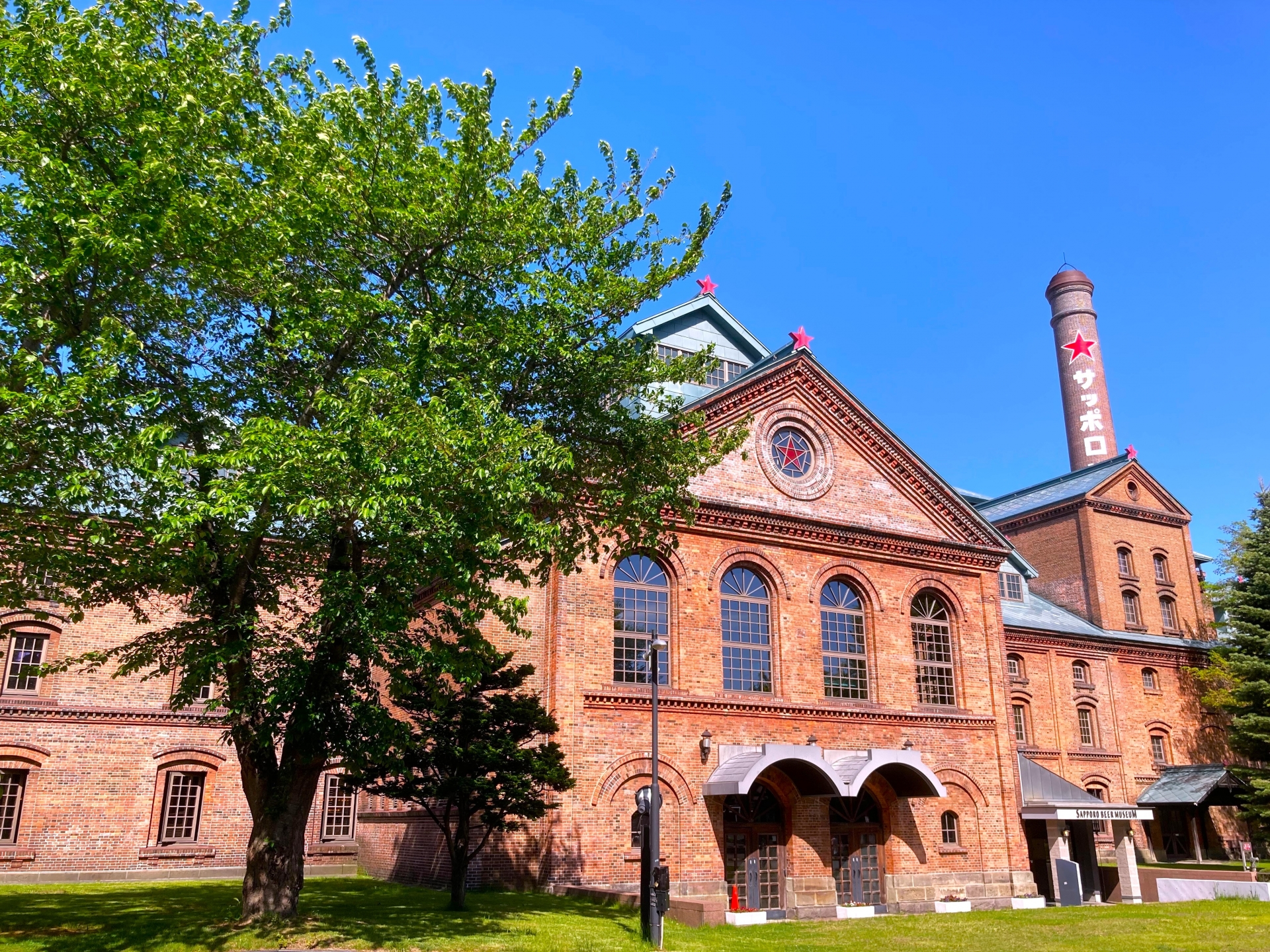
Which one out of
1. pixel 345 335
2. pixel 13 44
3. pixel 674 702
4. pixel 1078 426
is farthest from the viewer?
pixel 1078 426

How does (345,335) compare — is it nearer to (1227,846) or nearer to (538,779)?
(538,779)

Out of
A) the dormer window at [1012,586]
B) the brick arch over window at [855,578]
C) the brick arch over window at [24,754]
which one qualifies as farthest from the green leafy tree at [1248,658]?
the brick arch over window at [24,754]

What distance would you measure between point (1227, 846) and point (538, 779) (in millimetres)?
29749

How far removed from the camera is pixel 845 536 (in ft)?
82.5

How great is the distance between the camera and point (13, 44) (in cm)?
1116

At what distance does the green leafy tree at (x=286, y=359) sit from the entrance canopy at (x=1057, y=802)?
1582 centimetres

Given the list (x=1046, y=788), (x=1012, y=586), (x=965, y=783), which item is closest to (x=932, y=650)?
(x=965, y=783)

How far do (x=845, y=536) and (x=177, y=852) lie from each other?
739 inches

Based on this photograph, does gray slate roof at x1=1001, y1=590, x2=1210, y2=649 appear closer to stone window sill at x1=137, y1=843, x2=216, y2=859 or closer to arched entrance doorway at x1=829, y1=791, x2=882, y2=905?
arched entrance doorway at x1=829, y1=791, x2=882, y2=905

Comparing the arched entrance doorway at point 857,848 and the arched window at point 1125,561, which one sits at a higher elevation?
the arched window at point 1125,561

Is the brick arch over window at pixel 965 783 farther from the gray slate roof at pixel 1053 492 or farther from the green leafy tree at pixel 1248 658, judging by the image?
the gray slate roof at pixel 1053 492

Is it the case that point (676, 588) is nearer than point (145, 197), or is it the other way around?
point (145, 197)

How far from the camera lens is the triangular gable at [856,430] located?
2480 cm

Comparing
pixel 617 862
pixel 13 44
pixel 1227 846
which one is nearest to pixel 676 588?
pixel 617 862
